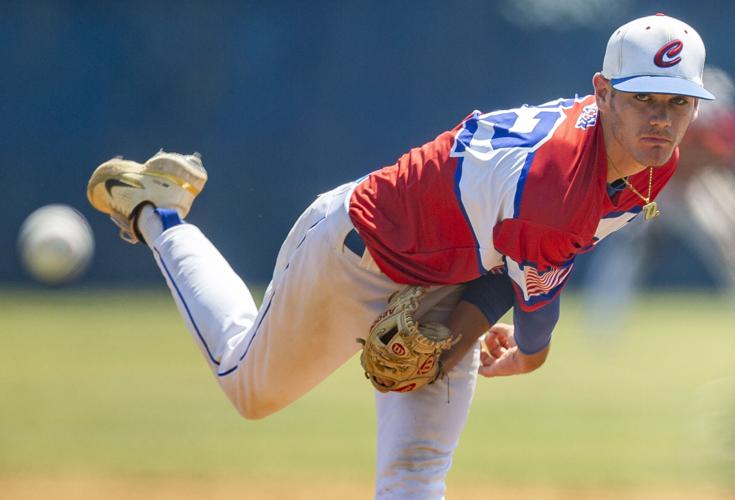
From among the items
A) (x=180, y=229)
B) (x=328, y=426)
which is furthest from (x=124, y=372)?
(x=180, y=229)

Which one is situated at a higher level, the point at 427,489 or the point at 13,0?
the point at 13,0

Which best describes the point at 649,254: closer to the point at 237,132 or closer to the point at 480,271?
the point at 237,132

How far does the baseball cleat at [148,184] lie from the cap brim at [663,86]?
1.69 metres

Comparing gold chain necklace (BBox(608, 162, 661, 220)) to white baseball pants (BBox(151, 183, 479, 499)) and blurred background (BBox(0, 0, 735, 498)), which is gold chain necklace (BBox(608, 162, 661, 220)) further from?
blurred background (BBox(0, 0, 735, 498))

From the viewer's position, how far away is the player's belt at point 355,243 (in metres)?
3.30

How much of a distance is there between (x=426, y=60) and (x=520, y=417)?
612 cm

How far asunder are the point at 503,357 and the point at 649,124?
102cm

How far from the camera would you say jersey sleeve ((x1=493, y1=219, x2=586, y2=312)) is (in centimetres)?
293

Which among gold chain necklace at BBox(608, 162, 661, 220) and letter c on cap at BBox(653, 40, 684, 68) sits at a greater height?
letter c on cap at BBox(653, 40, 684, 68)

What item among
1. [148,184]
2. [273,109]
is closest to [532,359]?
[148,184]

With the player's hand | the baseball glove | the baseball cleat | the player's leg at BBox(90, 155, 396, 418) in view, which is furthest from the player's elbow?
the baseball cleat

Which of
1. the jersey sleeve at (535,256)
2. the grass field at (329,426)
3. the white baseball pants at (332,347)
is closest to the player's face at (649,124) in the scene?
the jersey sleeve at (535,256)

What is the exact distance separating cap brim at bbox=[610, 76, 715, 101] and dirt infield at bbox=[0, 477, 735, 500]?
2.92 m

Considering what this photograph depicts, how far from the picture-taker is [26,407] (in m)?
7.48
